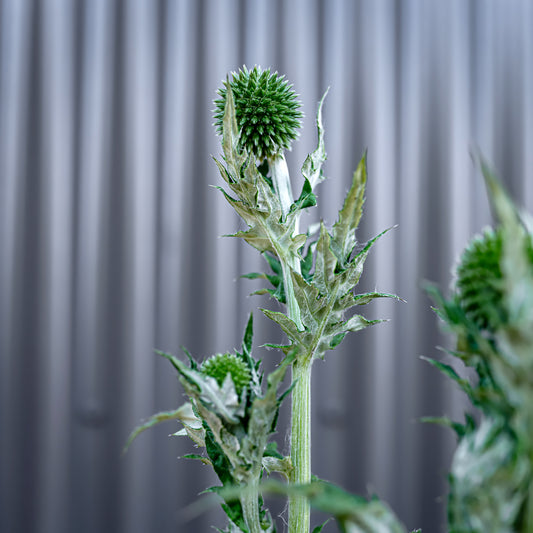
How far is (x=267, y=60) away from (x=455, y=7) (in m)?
0.61

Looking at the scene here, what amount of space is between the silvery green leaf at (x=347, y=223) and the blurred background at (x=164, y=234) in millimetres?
1048

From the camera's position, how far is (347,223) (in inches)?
18.7

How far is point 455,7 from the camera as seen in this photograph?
5.26 ft

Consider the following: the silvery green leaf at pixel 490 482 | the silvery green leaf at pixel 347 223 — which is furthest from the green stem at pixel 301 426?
the silvery green leaf at pixel 490 482

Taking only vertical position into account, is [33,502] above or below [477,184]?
below

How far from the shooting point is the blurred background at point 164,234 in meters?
1.54

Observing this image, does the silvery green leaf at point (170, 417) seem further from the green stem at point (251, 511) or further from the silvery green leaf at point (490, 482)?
the silvery green leaf at point (490, 482)

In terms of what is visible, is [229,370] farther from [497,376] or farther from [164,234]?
[164,234]

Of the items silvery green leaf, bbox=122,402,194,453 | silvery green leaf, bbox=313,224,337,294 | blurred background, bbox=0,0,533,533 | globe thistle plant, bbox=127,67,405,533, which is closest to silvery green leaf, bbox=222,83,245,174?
globe thistle plant, bbox=127,67,405,533

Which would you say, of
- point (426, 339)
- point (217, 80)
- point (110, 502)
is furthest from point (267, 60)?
point (110, 502)

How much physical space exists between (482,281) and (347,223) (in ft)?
0.55

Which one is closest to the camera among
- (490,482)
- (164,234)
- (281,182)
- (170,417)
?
(490,482)

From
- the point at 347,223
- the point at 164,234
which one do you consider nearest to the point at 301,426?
the point at 347,223

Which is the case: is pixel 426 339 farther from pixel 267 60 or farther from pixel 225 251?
pixel 267 60
